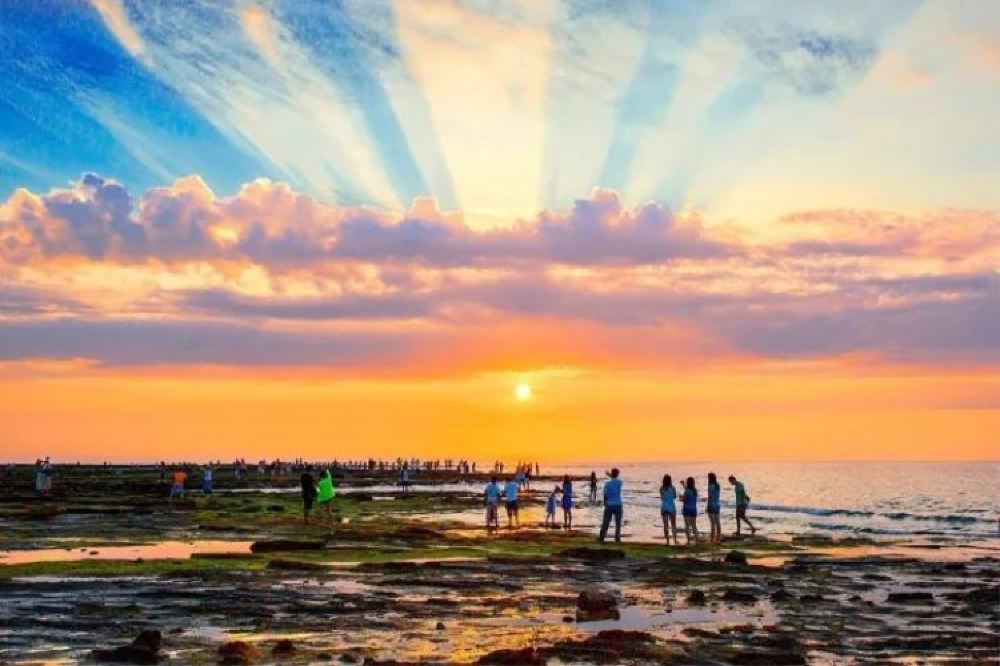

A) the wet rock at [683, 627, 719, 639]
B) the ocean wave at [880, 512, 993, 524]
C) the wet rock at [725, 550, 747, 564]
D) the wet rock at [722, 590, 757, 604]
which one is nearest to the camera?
the wet rock at [683, 627, 719, 639]

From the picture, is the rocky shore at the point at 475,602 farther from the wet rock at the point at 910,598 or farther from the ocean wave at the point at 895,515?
the ocean wave at the point at 895,515

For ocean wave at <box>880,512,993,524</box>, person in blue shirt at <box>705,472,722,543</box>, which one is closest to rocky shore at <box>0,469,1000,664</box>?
person in blue shirt at <box>705,472,722,543</box>

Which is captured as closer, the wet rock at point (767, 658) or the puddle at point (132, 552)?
the wet rock at point (767, 658)

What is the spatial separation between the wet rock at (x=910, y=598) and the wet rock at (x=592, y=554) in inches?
380

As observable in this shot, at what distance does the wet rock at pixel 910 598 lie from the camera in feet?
75.4

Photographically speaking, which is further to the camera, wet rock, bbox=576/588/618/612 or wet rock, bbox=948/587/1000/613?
wet rock, bbox=948/587/1000/613

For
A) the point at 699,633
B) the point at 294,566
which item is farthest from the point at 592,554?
the point at 699,633

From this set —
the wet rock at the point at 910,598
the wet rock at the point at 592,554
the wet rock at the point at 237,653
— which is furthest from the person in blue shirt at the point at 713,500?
the wet rock at the point at 237,653

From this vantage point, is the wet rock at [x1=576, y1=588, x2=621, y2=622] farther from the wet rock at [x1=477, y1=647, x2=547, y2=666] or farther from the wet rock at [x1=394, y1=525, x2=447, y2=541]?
the wet rock at [x1=394, y1=525, x2=447, y2=541]

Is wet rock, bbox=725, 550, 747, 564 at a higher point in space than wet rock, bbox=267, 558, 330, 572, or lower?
lower

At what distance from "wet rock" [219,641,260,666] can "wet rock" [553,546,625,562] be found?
1785 centimetres

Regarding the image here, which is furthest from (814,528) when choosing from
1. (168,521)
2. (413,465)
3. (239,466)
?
(413,465)

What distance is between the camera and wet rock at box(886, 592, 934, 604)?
75.4ft

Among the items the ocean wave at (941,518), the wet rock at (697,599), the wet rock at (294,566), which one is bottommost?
the ocean wave at (941,518)
